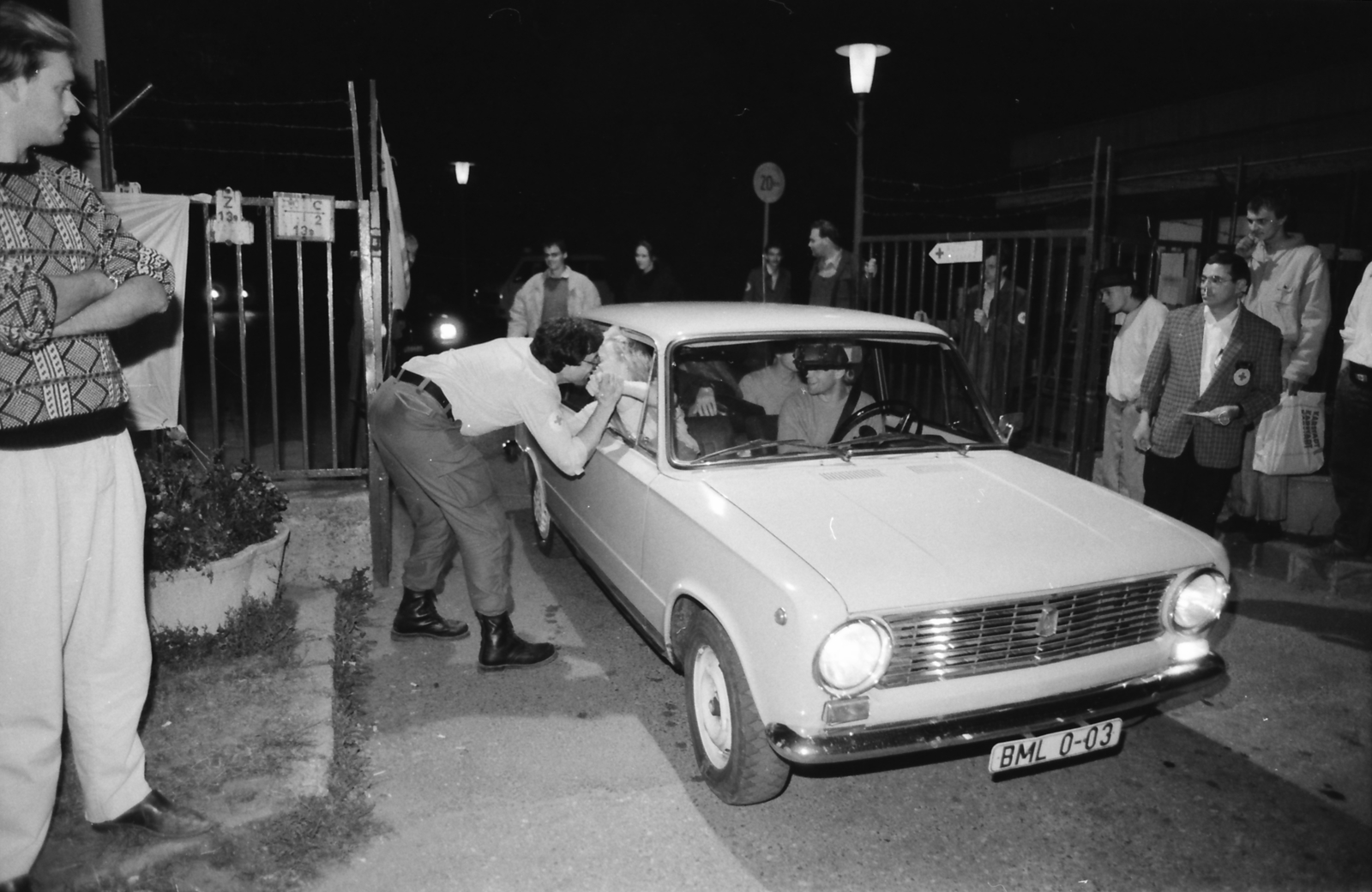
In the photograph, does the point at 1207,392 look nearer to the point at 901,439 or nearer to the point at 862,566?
the point at 901,439

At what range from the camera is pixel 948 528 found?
3377mm

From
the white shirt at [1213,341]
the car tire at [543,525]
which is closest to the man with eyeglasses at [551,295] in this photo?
the car tire at [543,525]

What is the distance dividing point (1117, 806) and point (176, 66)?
1865 cm

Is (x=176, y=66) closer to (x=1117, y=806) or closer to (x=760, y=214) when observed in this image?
(x=760, y=214)

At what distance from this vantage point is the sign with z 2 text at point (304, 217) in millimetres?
5344

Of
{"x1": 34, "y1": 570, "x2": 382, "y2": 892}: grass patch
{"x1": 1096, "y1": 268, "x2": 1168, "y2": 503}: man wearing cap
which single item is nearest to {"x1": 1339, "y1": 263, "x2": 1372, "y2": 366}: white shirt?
{"x1": 1096, "y1": 268, "x2": 1168, "y2": 503}: man wearing cap

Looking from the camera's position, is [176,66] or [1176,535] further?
[176,66]

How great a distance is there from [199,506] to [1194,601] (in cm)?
415

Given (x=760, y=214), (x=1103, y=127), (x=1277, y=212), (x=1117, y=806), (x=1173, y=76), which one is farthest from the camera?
(x=760, y=214)

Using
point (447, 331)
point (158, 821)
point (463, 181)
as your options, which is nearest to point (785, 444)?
point (158, 821)

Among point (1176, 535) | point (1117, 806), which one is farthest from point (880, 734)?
point (1176, 535)

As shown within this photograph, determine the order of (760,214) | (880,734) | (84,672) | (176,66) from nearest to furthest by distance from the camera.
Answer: (84,672)
(880,734)
(176,66)
(760,214)

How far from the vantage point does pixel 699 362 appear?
4.27 meters

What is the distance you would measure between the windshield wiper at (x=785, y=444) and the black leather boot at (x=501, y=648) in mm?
1287
